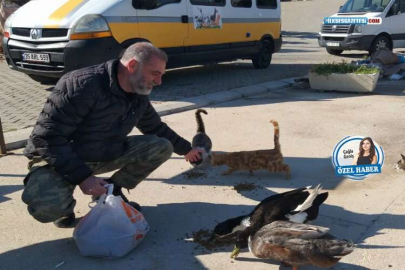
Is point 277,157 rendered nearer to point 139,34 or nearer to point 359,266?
point 359,266

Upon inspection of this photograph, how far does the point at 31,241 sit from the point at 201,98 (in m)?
5.10

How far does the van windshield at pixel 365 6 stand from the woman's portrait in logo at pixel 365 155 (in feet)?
36.4

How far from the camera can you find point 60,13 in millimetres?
8086

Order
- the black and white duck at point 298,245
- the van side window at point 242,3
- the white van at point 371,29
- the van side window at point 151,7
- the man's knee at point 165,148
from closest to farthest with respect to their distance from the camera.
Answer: the black and white duck at point 298,245
the man's knee at point 165,148
the van side window at point 151,7
the van side window at point 242,3
the white van at point 371,29

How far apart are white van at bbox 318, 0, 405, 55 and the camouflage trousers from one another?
455 inches

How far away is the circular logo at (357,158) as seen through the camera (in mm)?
4406

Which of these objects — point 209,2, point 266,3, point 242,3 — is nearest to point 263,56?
point 266,3

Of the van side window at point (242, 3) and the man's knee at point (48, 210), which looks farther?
the van side window at point (242, 3)

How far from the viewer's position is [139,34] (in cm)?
862

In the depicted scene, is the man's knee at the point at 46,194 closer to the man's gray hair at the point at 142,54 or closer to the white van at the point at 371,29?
the man's gray hair at the point at 142,54

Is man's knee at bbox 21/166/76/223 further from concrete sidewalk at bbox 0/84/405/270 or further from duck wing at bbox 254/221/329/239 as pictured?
duck wing at bbox 254/221/329/239

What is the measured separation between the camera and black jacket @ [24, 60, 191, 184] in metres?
3.11

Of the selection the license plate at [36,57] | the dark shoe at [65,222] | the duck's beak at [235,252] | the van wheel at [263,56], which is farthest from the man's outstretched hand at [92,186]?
the van wheel at [263,56]

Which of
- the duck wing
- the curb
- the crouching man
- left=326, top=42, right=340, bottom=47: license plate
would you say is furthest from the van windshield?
the duck wing
